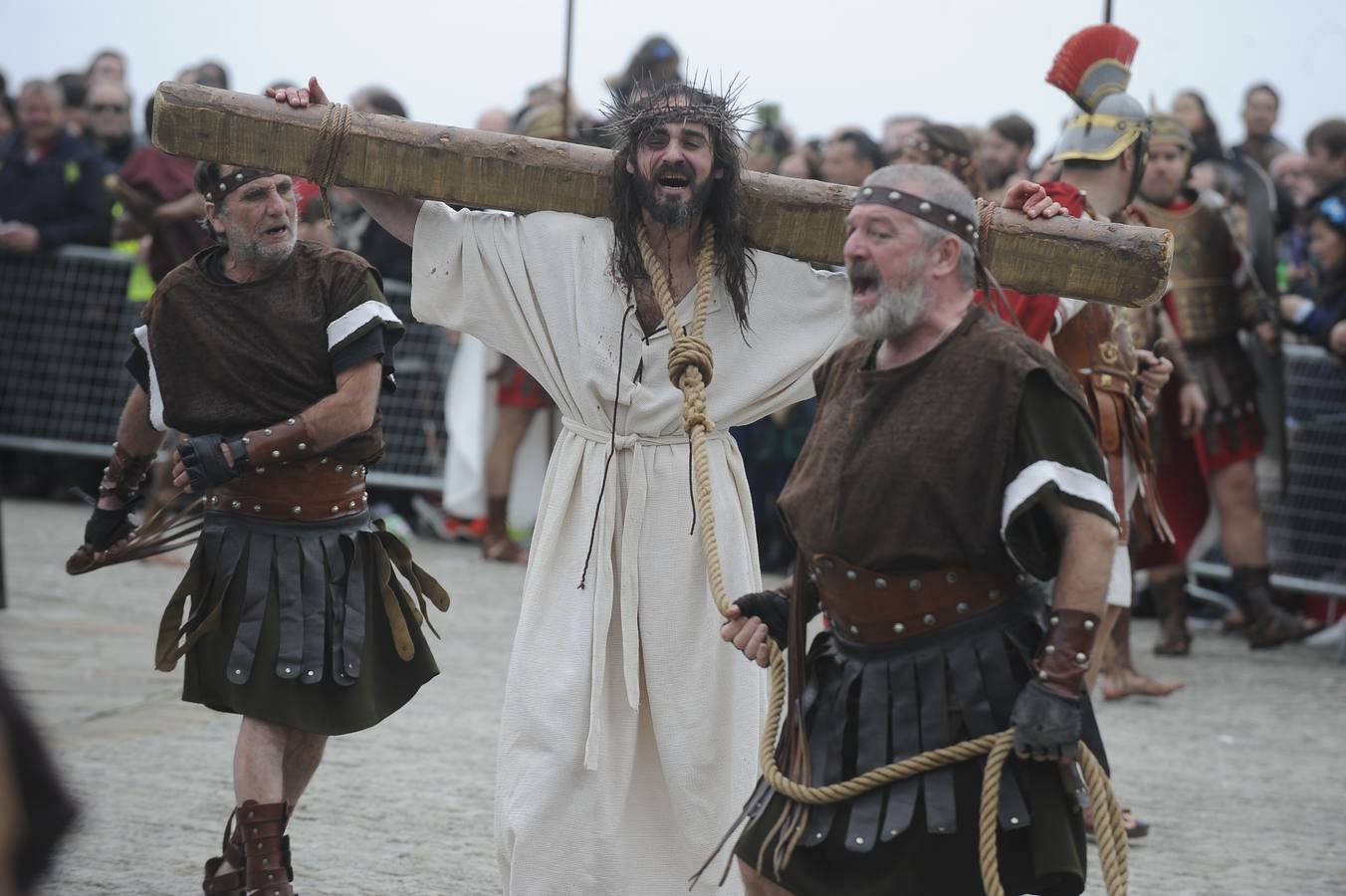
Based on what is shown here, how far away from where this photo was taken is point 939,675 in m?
3.28

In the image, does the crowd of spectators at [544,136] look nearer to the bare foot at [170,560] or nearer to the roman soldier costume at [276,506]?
the bare foot at [170,560]

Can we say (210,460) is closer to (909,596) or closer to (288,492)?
(288,492)

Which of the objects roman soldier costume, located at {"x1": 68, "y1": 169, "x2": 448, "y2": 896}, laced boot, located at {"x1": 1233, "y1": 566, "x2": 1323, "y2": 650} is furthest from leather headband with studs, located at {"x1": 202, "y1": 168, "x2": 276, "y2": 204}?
laced boot, located at {"x1": 1233, "y1": 566, "x2": 1323, "y2": 650}

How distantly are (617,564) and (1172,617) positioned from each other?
15.9 ft

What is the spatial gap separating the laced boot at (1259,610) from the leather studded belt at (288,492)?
5.31 metres

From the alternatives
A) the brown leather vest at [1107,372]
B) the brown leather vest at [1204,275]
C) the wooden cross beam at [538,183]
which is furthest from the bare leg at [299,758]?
the brown leather vest at [1204,275]

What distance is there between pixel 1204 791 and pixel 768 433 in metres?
4.05

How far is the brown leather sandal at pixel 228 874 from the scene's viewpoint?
176 inches

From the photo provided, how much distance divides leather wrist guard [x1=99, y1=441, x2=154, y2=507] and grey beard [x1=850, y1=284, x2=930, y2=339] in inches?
88.1

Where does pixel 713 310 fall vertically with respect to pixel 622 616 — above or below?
above

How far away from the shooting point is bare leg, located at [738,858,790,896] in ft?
11.1

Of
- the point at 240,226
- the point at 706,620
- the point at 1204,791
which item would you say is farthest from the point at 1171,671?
the point at 240,226

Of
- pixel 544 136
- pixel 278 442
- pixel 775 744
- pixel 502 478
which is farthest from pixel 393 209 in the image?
pixel 502 478

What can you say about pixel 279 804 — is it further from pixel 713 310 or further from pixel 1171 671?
pixel 1171 671
